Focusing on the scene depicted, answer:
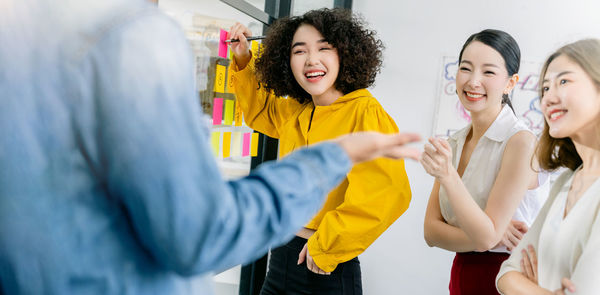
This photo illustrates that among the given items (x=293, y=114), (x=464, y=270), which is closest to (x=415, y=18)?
(x=293, y=114)

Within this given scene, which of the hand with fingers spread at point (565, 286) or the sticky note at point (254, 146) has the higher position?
the hand with fingers spread at point (565, 286)

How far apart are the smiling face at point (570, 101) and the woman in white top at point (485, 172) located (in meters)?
0.41

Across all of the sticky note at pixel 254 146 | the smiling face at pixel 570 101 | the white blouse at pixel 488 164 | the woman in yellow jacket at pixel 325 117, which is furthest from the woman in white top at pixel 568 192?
the sticky note at pixel 254 146

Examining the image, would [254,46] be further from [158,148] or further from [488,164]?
[158,148]

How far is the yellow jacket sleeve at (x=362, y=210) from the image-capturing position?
5.46 feet

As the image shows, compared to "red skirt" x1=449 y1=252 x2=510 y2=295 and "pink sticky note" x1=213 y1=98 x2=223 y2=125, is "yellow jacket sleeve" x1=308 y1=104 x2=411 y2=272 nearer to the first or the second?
"red skirt" x1=449 y1=252 x2=510 y2=295

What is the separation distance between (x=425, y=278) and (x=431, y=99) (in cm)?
130

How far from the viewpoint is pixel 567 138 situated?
1.37 meters


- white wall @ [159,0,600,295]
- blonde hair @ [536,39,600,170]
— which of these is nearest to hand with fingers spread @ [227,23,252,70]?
blonde hair @ [536,39,600,170]

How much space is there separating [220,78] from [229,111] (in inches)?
6.8

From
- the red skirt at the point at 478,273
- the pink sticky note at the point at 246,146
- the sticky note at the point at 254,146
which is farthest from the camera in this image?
the sticky note at the point at 254,146

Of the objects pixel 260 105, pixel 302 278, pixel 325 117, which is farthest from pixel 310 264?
pixel 260 105

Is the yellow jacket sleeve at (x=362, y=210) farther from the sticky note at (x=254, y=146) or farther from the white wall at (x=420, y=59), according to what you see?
the white wall at (x=420, y=59)

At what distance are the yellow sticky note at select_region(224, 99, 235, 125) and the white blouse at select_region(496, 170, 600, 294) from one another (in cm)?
122
